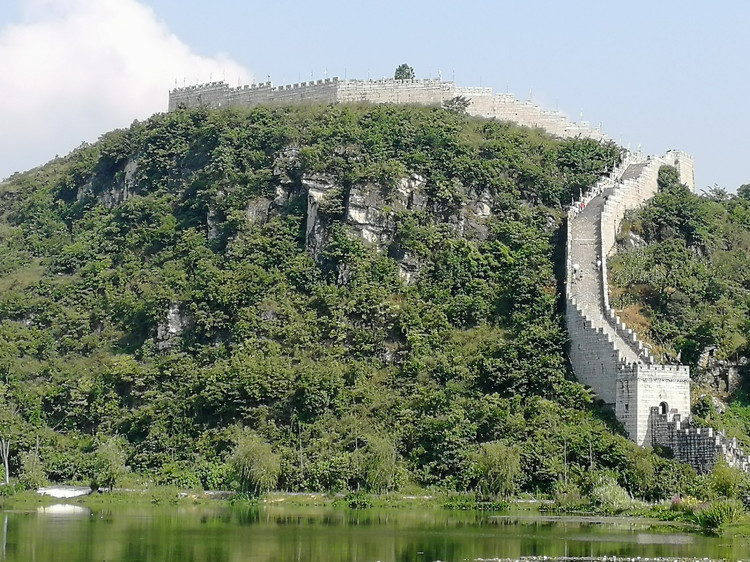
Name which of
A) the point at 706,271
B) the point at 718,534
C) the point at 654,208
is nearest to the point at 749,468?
the point at 718,534

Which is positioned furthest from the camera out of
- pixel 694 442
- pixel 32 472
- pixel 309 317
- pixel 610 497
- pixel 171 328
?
pixel 171 328

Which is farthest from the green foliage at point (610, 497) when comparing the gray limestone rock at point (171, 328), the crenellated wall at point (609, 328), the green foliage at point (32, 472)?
the gray limestone rock at point (171, 328)

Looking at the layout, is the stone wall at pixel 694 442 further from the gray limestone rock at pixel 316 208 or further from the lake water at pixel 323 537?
the gray limestone rock at pixel 316 208

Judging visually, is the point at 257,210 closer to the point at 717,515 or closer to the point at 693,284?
the point at 693,284

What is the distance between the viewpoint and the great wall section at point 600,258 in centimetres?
6003

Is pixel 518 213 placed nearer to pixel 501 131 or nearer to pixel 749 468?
pixel 501 131

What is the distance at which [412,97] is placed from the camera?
289 ft

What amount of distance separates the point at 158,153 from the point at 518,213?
2561 cm

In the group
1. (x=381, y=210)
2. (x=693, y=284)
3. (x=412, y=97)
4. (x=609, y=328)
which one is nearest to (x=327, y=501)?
(x=609, y=328)

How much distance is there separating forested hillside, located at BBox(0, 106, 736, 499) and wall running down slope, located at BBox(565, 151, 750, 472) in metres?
1.05

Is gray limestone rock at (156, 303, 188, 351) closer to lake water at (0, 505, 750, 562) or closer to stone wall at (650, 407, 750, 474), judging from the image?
lake water at (0, 505, 750, 562)

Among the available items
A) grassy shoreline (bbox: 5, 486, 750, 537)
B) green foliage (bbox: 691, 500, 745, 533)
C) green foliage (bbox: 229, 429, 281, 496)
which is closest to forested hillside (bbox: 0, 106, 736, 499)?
green foliage (bbox: 229, 429, 281, 496)

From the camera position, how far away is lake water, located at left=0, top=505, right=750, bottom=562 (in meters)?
40.5

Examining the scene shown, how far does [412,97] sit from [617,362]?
3133cm
